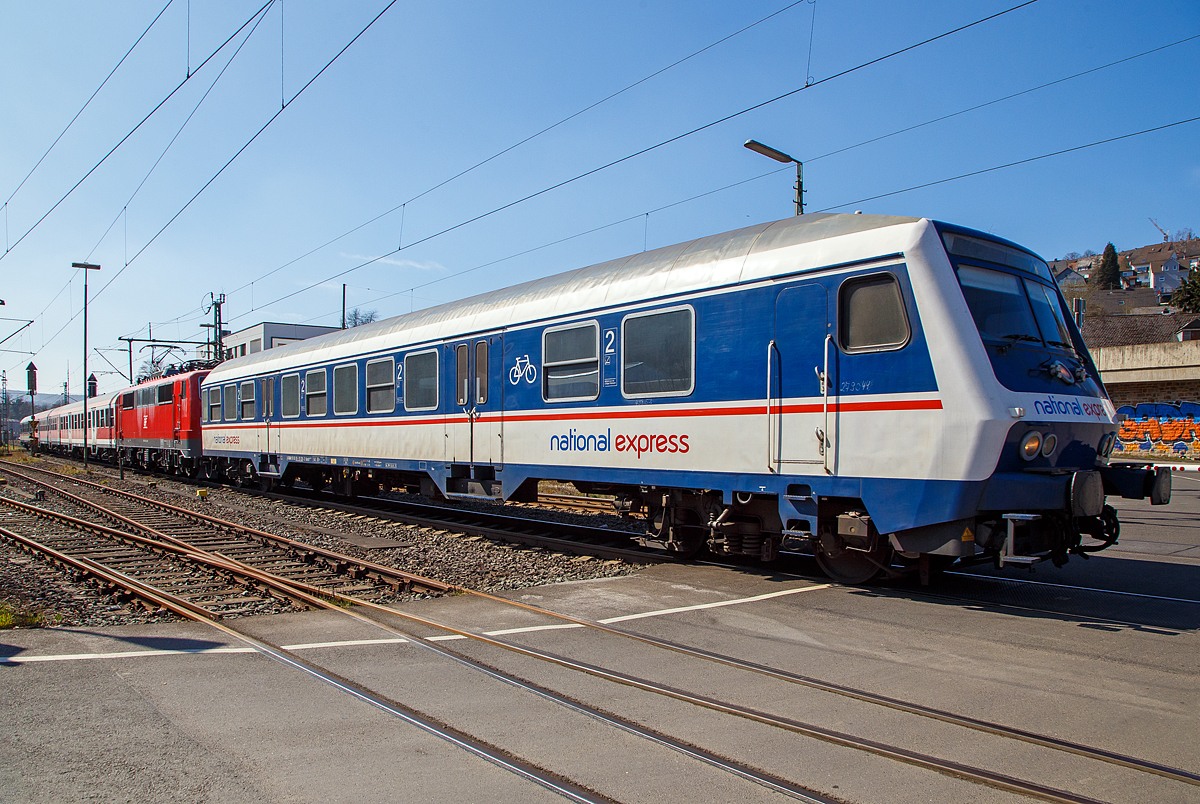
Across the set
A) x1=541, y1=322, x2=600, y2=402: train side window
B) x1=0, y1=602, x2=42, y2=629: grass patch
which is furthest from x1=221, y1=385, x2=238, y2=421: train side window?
x1=0, y1=602, x2=42, y2=629: grass patch

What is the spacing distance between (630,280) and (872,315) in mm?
3140

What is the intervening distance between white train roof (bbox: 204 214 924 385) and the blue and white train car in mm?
36

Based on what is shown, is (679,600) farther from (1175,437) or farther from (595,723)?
(1175,437)

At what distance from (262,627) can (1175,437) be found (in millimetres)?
33334

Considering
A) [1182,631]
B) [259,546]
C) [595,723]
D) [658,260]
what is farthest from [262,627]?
[1182,631]

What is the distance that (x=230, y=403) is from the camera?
67.8 ft

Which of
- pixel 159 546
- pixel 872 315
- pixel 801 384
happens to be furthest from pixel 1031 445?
pixel 159 546

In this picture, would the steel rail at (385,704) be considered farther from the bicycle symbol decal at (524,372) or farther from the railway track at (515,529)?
the bicycle symbol decal at (524,372)

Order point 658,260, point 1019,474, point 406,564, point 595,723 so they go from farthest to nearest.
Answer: point 406,564 → point 658,260 → point 1019,474 → point 595,723

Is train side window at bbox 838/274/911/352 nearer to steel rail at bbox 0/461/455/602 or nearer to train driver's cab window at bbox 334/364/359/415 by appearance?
steel rail at bbox 0/461/455/602

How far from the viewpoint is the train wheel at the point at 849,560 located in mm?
7441

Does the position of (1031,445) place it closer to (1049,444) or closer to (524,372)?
(1049,444)

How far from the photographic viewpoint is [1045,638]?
238 inches

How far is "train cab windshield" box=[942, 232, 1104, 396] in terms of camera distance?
6.68 meters
